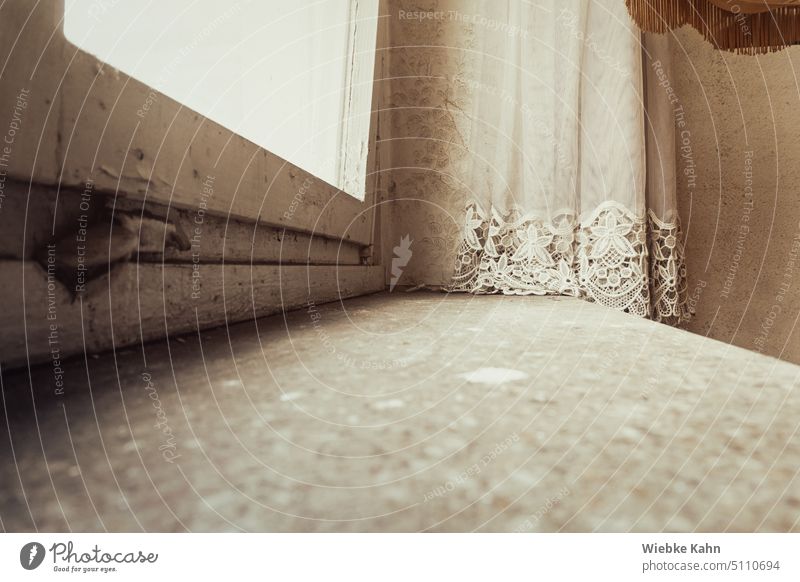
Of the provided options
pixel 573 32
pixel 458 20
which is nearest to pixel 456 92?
pixel 458 20

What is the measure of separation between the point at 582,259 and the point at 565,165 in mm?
202

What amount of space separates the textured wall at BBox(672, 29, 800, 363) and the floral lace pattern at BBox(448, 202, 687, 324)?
325 millimetres

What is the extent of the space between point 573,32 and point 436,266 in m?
0.56

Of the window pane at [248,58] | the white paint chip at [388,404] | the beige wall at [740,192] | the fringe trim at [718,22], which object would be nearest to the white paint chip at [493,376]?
the white paint chip at [388,404]

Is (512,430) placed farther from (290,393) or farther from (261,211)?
(261,211)

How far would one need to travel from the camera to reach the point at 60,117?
0.84 feet

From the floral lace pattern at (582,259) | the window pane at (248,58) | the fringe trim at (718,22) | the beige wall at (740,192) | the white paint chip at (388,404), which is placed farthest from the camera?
the beige wall at (740,192)

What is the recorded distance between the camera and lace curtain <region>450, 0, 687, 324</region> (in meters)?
0.94

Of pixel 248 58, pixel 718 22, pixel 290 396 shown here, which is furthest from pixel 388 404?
pixel 718 22

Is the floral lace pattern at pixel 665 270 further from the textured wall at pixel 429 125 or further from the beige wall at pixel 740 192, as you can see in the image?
the textured wall at pixel 429 125

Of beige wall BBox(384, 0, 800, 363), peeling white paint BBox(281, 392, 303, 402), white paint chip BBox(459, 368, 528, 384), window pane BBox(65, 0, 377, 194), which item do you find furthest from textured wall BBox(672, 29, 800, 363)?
peeling white paint BBox(281, 392, 303, 402)

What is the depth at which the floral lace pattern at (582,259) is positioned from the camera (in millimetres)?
927

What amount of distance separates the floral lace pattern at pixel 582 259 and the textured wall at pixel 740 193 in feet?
1.07
